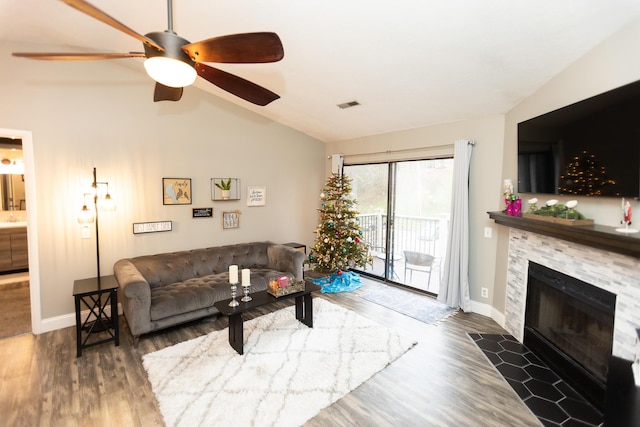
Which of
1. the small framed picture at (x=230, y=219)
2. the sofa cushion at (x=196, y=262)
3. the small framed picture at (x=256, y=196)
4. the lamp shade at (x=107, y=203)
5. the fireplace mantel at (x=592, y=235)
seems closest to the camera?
the fireplace mantel at (x=592, y=235)

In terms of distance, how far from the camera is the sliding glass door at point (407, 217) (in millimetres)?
4715

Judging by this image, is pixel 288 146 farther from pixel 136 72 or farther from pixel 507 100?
pixel 507 100

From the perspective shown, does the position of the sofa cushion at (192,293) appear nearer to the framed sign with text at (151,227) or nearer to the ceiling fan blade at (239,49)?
the framed sign with text at (151,227)

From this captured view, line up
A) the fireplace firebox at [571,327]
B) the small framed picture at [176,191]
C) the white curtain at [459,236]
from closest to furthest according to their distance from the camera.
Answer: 1. the fireplace firebox at [571,327]
2. the white curtain at [459,236]
3. the small framed picture at [176,191]

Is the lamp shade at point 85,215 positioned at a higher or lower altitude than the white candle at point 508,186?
lower

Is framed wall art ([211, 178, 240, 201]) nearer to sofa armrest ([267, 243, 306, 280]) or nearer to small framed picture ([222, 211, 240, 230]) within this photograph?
small framed picture ([222, 211, 240, 230])

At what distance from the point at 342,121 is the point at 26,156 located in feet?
13.1

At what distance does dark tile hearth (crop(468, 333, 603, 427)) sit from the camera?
2221 mm

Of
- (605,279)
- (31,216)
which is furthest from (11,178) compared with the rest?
(605,279)

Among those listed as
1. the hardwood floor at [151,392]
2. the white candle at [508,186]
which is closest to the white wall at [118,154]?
the hardwood floor at [151,392]

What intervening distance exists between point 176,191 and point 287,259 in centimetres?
189

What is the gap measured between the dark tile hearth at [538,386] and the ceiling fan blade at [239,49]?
10.2 feet

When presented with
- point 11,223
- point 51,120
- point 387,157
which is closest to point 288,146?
point 387,157

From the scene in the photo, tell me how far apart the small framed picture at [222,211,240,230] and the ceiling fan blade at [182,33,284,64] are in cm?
331
